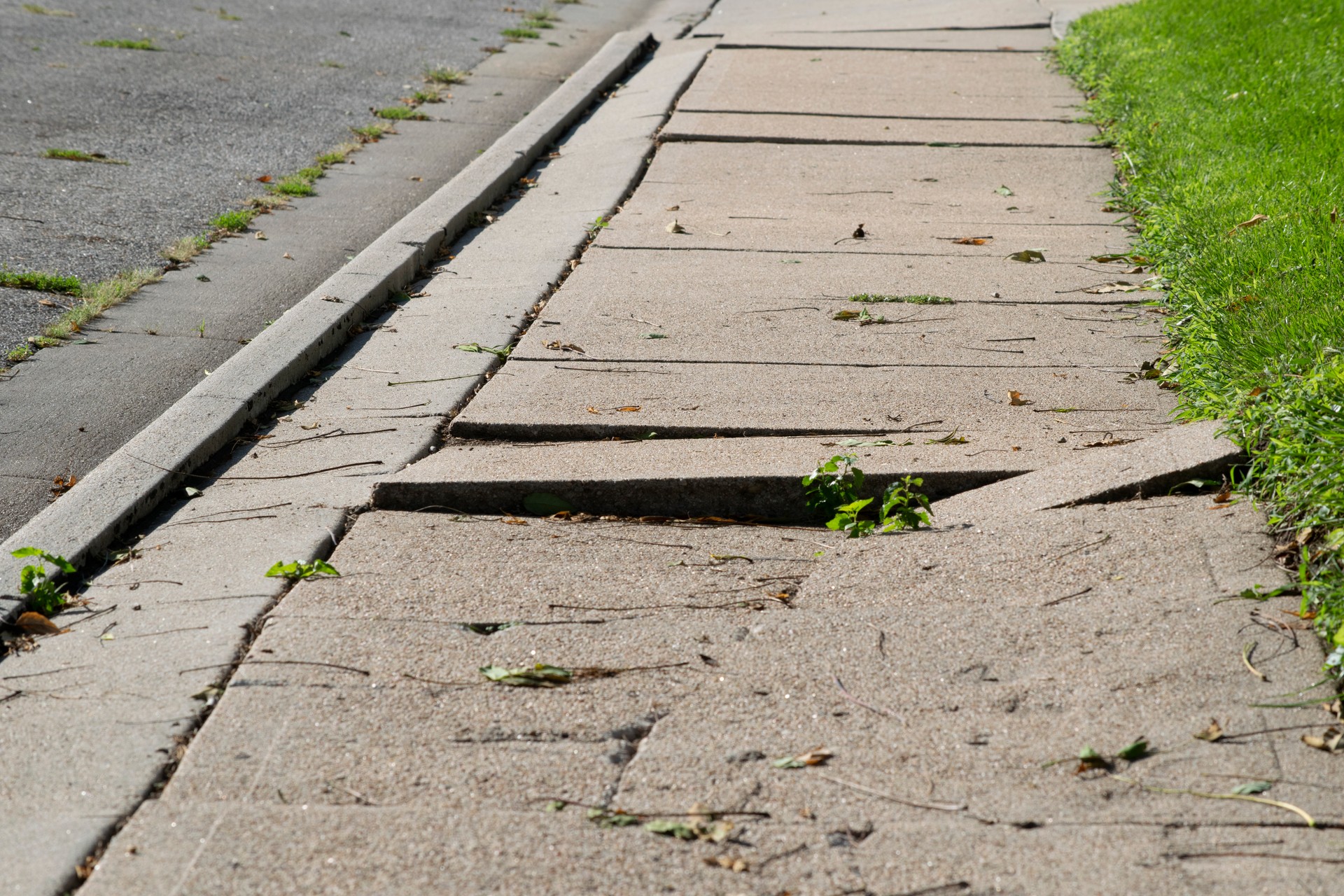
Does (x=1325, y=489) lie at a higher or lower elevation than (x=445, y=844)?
higher

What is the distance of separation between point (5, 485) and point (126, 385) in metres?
0.80

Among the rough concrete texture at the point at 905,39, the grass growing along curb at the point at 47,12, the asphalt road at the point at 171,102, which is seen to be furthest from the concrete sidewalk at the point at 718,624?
the grass growing along curb at the point at 47,12

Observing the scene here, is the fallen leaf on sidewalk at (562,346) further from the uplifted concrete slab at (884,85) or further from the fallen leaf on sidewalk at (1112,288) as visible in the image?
the uplifted concrete slab at (884,85)

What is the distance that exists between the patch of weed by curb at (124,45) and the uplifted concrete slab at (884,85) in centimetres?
447

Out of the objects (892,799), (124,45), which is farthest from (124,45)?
(892,799)

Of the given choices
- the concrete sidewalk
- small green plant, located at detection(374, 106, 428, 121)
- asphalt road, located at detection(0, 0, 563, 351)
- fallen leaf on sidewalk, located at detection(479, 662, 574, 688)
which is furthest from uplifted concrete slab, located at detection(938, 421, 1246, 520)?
small green plant, located at detection(374, 106, 428, 121)

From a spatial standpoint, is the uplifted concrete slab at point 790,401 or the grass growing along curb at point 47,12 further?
the grass growing along curb at point 47,12

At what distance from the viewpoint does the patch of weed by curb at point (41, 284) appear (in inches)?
207

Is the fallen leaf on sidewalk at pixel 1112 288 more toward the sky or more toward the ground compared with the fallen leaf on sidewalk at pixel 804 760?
more toward the sky

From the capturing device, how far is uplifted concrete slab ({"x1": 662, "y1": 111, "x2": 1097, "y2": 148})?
296 inches

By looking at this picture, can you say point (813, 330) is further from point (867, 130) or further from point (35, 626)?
point (867, 130)

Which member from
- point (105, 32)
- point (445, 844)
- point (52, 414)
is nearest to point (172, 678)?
point (445, 844)

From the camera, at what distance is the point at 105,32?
34.8 ft

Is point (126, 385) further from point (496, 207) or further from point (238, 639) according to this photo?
point (496, 207)
